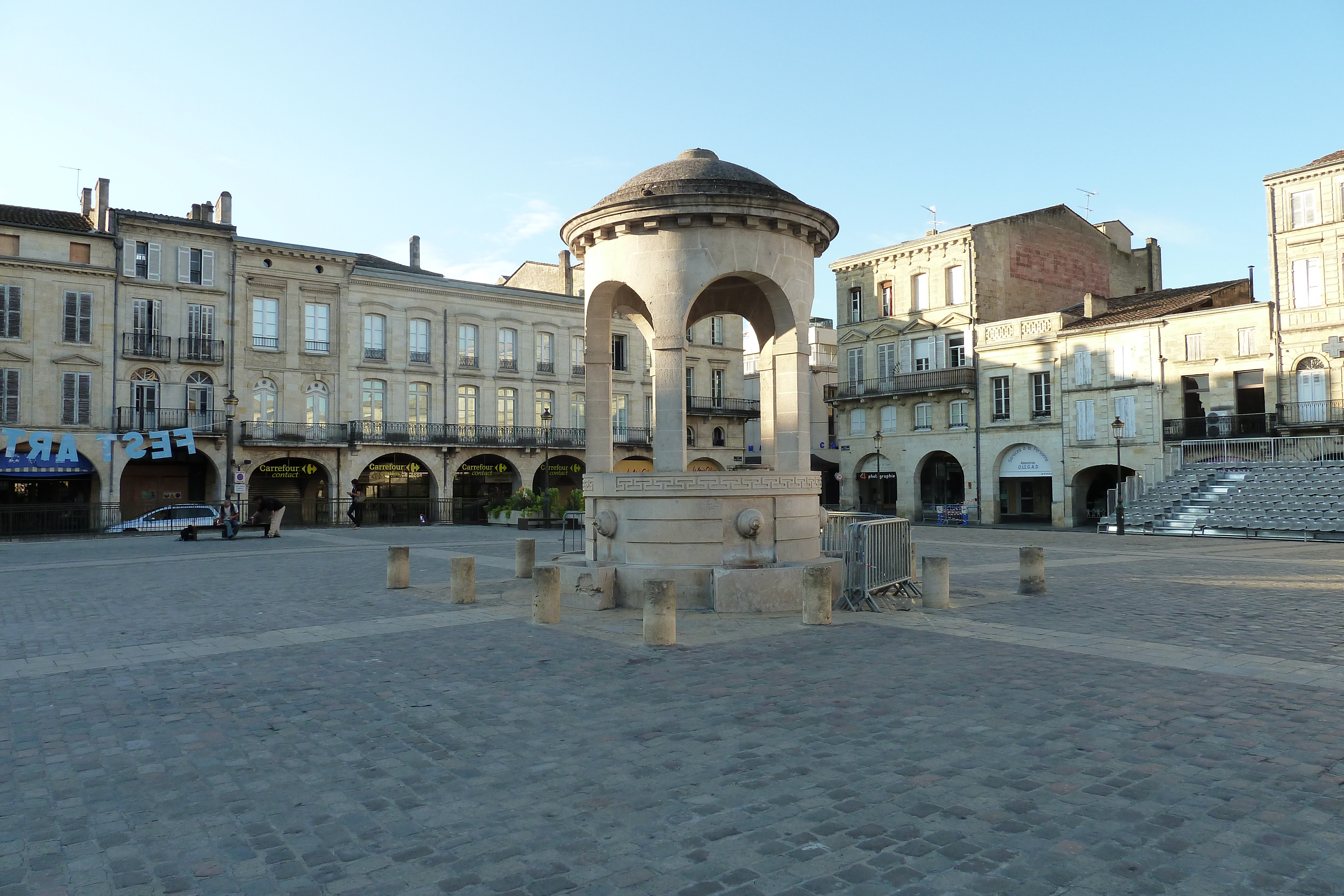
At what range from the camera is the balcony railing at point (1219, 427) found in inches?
1308

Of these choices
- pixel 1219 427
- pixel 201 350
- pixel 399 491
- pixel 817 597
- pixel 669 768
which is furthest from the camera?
pixel 399 491

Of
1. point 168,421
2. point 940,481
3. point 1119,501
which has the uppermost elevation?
point 168,421

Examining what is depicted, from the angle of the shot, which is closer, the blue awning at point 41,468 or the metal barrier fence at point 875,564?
the metal barrier fence at point 875,564

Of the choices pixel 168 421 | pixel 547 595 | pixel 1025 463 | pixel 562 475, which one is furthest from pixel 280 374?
pixel 547 595

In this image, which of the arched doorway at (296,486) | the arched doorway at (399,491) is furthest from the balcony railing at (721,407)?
the arched doorway at (296,486)

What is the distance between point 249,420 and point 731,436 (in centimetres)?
2422

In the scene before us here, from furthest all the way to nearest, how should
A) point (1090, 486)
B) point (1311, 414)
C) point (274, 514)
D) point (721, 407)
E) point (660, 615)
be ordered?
point (721, 407) < point (1090, 486) < point (1311, 414) < point (274, 514) < point (660, 615)

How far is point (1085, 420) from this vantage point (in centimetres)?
3709

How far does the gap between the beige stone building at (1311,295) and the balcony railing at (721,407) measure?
929 inches

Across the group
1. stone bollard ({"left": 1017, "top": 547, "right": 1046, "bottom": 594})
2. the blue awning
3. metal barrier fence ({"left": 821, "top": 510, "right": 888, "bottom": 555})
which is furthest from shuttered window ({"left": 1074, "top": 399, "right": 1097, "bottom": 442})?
the blue awning

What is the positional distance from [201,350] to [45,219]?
7.26m

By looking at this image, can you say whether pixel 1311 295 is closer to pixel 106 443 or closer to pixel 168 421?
pixel 168 421

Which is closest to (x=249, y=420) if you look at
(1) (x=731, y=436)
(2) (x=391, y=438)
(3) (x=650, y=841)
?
(2) (x=391, y=438)

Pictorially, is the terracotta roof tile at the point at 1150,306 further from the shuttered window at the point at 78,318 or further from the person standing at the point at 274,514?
the shuttered window at the point at 78,318
